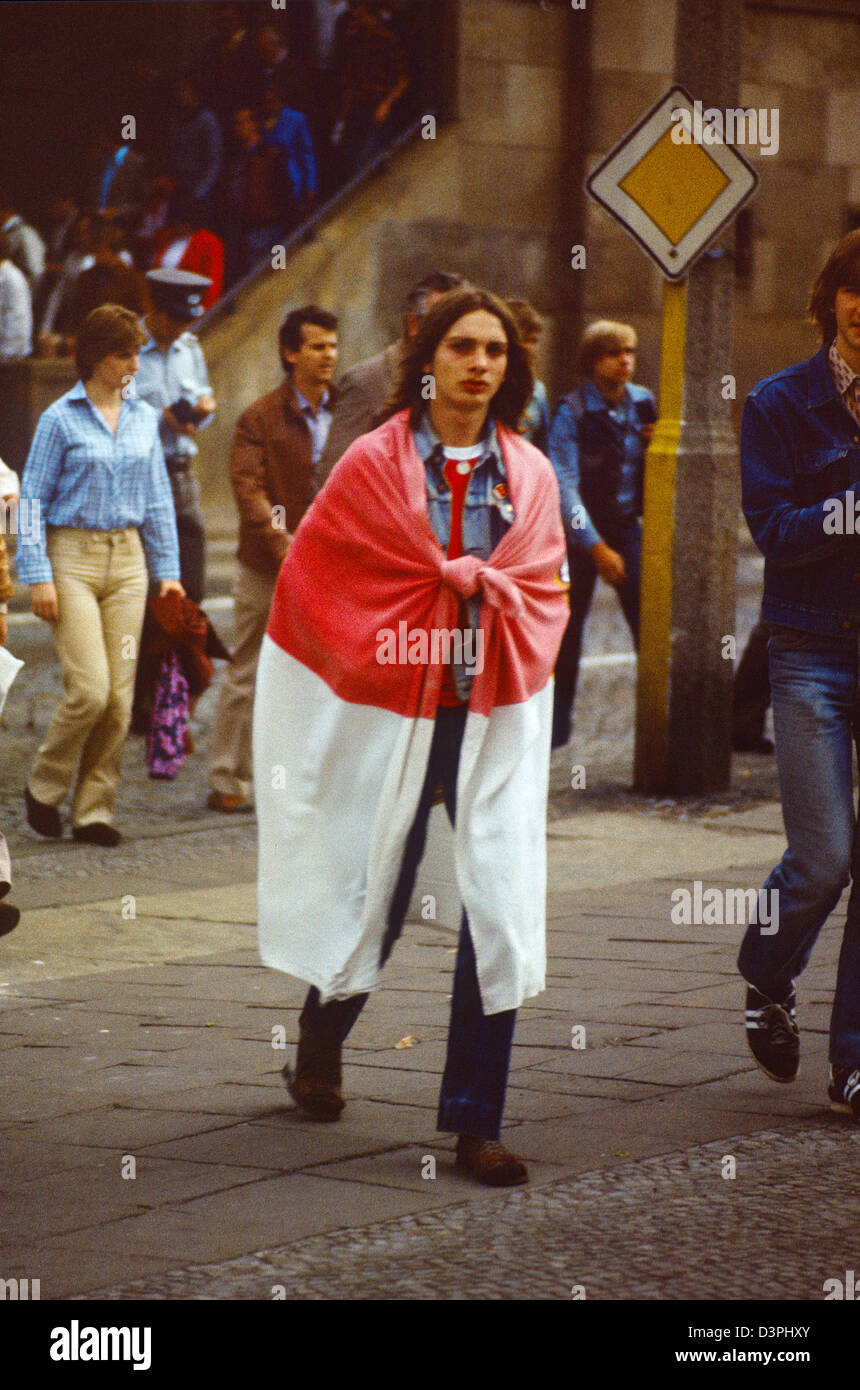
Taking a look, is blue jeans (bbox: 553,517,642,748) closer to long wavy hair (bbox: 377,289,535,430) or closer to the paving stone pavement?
the paving stone pavement

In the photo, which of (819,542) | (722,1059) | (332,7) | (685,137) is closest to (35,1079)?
(722,1059)

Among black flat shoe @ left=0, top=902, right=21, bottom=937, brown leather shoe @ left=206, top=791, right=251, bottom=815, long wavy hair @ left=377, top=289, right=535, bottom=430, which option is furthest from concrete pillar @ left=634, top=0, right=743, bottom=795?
long wavy hair @ left=377, top=289, right=535, bottom=430

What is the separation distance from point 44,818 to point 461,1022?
4024 mm

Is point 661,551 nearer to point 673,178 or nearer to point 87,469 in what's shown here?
point 673,178

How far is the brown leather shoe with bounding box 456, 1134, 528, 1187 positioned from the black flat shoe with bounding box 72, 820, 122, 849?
3.95m

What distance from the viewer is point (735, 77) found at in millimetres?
9664

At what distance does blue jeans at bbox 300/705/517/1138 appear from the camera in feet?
16.4

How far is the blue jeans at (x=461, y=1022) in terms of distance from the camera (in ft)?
16.4

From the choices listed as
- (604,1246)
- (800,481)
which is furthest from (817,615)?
(604,1246)

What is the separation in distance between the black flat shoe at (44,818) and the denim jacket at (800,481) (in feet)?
12.8

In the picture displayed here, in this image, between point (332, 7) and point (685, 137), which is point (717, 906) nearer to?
point (685, 137)

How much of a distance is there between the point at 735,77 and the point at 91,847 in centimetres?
399

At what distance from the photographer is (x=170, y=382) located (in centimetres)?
1065

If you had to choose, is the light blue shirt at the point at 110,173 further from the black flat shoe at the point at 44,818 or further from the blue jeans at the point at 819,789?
the blue jeans at the point at 819,789
